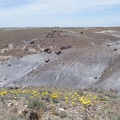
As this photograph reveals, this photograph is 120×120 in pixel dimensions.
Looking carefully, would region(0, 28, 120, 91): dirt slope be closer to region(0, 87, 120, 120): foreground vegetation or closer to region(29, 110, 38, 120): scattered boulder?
region(0, 87, 120, 120): foreground vegetation

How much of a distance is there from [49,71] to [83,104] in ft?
63.5

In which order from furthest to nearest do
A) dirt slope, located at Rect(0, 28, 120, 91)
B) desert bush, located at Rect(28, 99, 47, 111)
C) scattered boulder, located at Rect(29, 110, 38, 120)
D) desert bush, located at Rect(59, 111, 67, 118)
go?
dirt slope, located at Rect(0, 28, 120, 91), desert bush, located at Rect(28, 99, 47, 111), desert bush, located at Rect(59, 111, 67, 118), scattered boulder, located at Rect(29, 110, 38, 120)

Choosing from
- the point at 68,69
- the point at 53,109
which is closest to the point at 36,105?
the point at 53,109

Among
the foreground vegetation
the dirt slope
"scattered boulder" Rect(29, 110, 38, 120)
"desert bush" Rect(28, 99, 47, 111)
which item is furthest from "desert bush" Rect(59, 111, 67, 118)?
the dirt slope

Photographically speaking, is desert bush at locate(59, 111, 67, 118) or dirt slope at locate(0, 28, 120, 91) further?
dirt slope at locate(0, 28, 120, 91)

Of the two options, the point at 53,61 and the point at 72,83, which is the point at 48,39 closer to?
the point at 53,61

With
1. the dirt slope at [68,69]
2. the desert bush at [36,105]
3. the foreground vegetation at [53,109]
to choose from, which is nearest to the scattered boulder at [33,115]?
the foreground vegetation at [53,109]

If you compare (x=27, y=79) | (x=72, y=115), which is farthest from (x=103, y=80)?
(x=72, y=115)

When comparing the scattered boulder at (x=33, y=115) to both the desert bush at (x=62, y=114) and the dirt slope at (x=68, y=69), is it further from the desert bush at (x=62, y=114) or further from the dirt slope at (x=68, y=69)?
the dirt slope at (x=68, y=69)

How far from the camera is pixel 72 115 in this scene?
8.77m

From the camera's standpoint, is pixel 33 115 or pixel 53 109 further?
pixel 53 109

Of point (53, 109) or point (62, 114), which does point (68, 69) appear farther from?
point (62, 114)

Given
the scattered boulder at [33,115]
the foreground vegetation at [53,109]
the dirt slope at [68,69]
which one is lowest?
the dirt slope at [68,69]

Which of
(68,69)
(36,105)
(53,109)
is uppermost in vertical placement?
(36,105)
